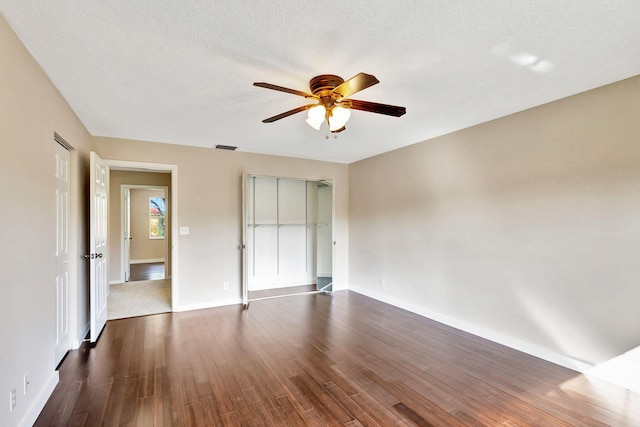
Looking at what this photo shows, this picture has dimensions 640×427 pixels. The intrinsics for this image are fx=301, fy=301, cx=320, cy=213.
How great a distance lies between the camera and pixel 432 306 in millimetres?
4152

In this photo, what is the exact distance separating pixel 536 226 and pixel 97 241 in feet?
15.8

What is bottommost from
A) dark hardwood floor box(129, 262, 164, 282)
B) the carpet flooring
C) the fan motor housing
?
dark hardwood floor box(129, 262, 164, 282)

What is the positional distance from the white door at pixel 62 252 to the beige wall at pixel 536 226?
13.5 feet

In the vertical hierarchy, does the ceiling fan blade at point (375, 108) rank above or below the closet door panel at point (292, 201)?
above

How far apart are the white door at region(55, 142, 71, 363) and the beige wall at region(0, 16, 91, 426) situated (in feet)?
0.82

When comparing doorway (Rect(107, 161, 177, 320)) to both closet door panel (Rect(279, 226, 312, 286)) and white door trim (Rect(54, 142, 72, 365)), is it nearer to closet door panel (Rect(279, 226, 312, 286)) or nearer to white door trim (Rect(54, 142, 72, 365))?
white door trim (Rect(54, 142, 72, 365))

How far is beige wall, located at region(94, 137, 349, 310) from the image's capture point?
4.43 m

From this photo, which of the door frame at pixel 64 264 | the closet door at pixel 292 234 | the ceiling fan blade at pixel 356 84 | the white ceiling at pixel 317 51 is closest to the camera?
the white ceiling at pixel 317 51

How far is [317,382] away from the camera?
252 centimetres

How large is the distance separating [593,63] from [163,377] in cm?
420

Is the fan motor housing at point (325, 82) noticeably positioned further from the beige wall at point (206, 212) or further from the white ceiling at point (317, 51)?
the beige wall at point (206, 212)

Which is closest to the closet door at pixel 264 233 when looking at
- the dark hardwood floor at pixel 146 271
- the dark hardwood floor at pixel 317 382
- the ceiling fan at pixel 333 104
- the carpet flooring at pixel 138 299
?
the carpet flooring at pixel 138 299

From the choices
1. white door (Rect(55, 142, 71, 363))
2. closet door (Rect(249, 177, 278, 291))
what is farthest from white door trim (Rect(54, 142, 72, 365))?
closet door (Rect(249, 177, 278, 291))

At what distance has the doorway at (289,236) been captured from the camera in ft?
19.0
